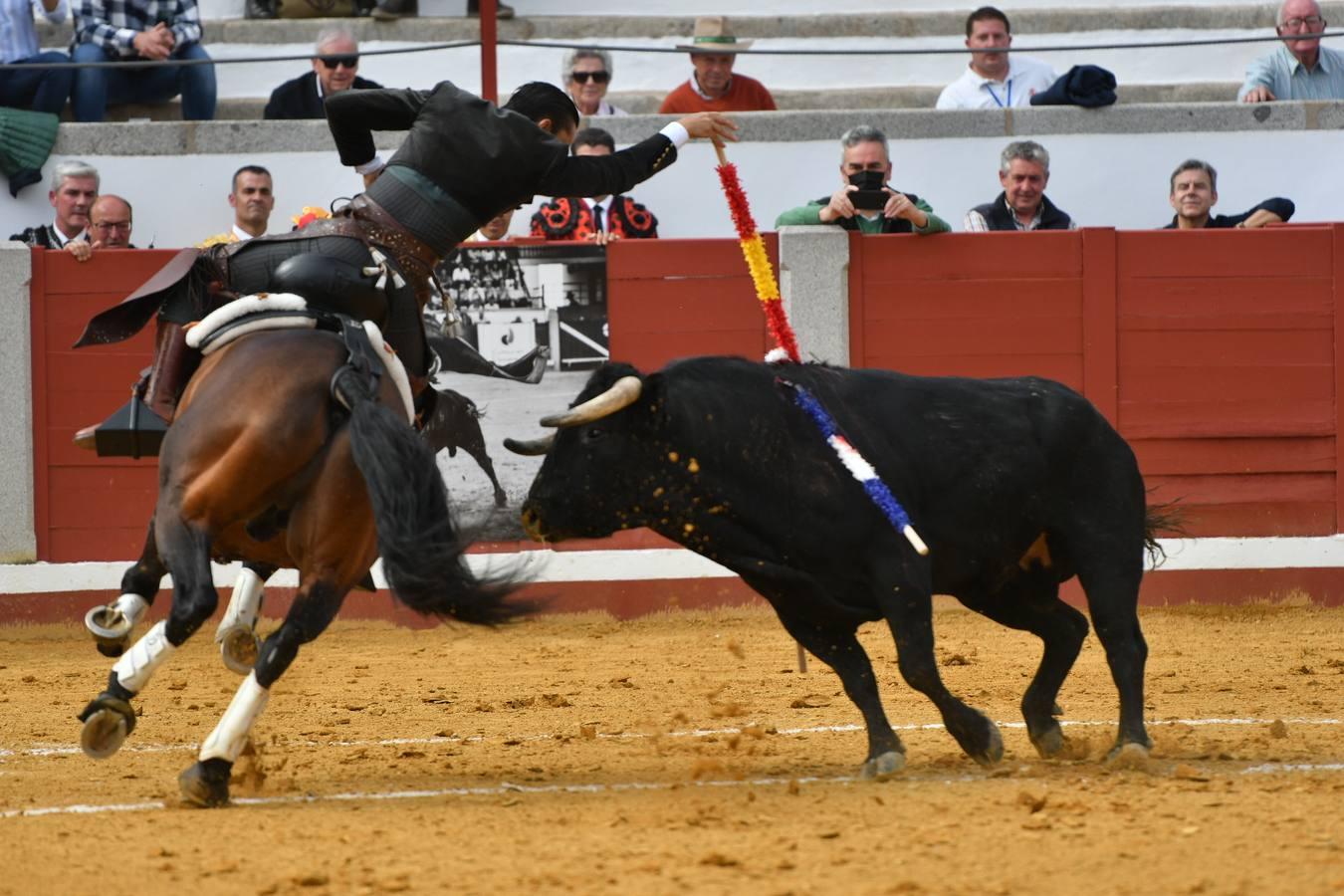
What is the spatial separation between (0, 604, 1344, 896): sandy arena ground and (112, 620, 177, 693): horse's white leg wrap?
0.34 metres

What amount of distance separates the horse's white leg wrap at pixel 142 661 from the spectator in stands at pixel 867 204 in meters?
5.14

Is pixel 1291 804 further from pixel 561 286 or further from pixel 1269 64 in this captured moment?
pixel 1269 64

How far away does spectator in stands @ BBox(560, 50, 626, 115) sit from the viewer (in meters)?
11.0

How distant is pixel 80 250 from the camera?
9.70 meters

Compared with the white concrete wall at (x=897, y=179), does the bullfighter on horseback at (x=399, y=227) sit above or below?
below

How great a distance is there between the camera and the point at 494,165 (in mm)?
5953

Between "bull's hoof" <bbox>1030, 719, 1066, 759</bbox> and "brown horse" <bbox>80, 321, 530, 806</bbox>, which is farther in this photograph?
"bull's hoof" <bbox>1030, 719, 1066, 759</bbox>

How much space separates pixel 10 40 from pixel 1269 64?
23.0 feet

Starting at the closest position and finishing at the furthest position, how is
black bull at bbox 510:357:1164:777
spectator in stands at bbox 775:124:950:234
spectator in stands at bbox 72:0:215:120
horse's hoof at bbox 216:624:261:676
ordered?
black bull at bbox 510:357:1164:777
horse's hoof at bbox 216:624:261:676
spectator in stands at bbox 775:124:950:234
spectator in stands at bbox 72:0:215:120

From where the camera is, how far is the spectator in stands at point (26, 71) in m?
11.0

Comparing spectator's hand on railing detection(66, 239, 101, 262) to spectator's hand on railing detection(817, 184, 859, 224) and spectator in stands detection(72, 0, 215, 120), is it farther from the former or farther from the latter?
spectator's hand on railing detection(817, 184, 859, 224)

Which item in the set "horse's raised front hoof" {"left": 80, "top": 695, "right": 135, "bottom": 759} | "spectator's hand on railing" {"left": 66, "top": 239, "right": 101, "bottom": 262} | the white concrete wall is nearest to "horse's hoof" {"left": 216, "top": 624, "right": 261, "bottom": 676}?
"horse's raised front hoof" {"left": 80, "top": 695, "right": 135, "bottom": 759}

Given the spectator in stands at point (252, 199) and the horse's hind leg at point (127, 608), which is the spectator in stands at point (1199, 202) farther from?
the horse's hind leg at point (127, 608)

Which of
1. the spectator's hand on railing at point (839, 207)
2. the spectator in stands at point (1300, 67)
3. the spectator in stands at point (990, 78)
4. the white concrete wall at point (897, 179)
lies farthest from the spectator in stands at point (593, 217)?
the spectator in stands at point (1300, 67)
